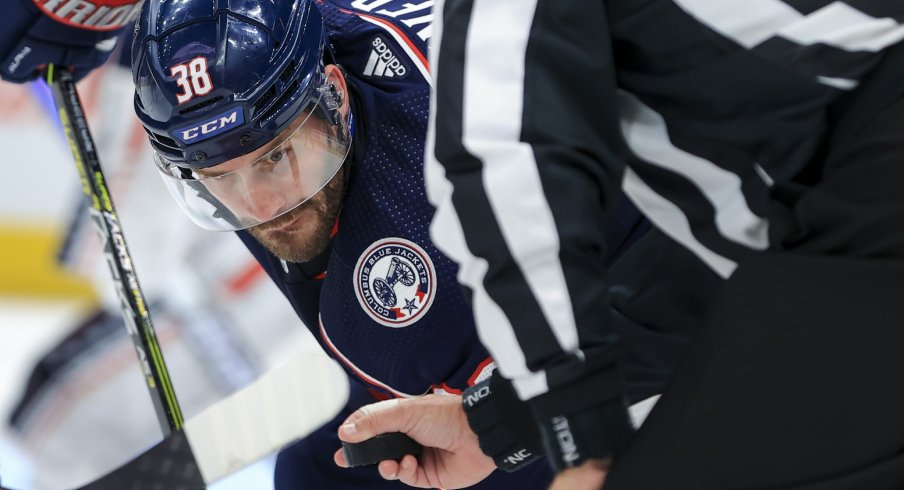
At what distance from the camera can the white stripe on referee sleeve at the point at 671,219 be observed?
93 cm

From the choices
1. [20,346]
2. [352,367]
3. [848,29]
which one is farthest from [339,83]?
[20,346]

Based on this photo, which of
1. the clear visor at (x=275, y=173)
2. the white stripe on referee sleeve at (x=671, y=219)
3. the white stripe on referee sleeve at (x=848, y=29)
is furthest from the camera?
the clear visor at (x=275, y=173)

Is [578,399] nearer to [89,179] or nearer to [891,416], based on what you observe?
[891,416]

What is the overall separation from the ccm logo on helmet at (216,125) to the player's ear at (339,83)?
0.47ft

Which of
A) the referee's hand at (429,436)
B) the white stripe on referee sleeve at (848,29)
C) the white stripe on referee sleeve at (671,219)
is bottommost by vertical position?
the referee's hand at (429,436)

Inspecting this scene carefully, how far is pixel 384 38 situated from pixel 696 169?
742mm

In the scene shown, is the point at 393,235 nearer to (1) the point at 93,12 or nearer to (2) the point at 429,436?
(2) the point at 429,436

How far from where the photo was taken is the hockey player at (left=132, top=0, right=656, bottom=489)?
1.39m

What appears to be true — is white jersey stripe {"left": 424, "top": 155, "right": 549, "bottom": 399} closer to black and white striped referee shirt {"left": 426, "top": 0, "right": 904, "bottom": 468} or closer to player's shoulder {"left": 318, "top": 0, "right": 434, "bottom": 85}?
black and white striped referee shirt {"left": 426, "top": 0, "right": 904, "bottom": 468}

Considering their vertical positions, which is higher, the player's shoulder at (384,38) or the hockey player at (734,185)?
the hockey player at (734,185)

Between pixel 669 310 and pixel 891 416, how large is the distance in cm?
31

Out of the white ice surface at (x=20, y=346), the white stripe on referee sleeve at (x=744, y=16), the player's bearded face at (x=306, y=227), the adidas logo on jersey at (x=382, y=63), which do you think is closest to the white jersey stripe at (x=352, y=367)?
the player's bearded face at (x=306, y=227)

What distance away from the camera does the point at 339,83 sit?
58.8 inches

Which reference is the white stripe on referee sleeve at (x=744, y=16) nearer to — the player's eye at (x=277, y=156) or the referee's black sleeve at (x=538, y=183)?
the referee's black sleeve at (x=538, y=183)
